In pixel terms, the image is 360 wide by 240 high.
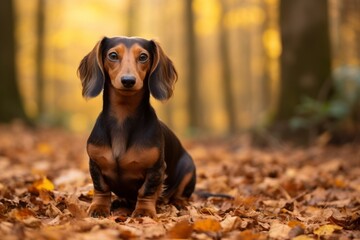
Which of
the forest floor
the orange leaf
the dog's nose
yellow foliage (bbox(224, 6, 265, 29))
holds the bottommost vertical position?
the forest floor

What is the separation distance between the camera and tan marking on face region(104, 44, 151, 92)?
347cm

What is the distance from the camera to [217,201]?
4.60 m

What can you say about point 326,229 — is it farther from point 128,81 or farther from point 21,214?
point 21,214

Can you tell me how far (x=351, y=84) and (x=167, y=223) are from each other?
6928mm

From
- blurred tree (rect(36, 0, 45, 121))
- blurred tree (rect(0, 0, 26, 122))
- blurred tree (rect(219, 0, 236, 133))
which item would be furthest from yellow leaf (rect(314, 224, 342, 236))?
blurred tree (rect(36, 0, 45, 121))

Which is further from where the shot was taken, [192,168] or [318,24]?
[318,24]

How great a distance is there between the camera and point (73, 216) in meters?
3.44

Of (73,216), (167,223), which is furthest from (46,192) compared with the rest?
(167,223)

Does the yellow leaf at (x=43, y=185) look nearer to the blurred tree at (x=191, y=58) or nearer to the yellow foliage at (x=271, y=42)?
the blurred tree at (x=191, y=58)

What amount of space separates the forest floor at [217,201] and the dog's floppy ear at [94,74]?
2.65 ft

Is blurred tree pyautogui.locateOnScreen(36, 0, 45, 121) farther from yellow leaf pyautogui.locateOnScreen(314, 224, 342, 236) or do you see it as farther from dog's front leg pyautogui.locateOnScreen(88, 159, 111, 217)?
yellow leaf pyautogui.locateOnScreen(314, 224, 342, 236)

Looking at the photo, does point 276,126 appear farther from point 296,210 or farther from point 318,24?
point 296,210

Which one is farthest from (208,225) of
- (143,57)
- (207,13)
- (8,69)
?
(207,13)

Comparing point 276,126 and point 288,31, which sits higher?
point 288,31
